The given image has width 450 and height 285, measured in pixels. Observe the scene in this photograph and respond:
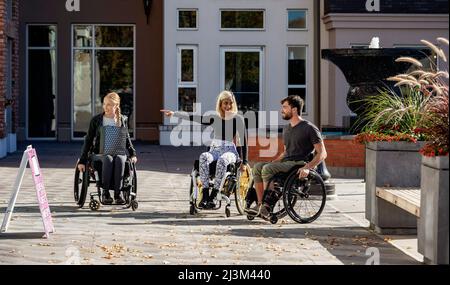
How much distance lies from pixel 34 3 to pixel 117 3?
2218mm

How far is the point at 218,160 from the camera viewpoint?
528 inches

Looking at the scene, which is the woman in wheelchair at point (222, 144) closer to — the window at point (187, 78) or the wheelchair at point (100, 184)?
the wheelchair at point (100, 184)

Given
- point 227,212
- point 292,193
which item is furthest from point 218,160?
point 292,193

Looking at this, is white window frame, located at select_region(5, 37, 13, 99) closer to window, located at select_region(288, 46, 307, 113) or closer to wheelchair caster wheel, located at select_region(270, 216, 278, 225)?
A: window, located at select_region(288, 46, 307, 113)

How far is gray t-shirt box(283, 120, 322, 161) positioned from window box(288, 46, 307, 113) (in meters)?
17.0

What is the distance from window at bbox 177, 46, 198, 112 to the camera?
2934cm

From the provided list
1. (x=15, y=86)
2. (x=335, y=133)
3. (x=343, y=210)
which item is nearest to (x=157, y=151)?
(x=15, y=86)

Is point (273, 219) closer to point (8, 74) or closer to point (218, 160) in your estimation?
point (218, 160)

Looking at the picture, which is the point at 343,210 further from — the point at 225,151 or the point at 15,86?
the point at 15,86

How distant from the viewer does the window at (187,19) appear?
96.0 feet

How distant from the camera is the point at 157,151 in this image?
1040 inches

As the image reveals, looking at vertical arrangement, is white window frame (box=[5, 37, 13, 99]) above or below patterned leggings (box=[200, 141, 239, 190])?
above

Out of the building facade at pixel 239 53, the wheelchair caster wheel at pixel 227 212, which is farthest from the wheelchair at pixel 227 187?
the building facade at pixel 239 53

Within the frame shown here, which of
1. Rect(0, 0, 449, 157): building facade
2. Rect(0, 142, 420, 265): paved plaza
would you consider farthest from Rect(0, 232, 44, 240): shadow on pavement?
Rect(0, 0, 449, 157): building facade
